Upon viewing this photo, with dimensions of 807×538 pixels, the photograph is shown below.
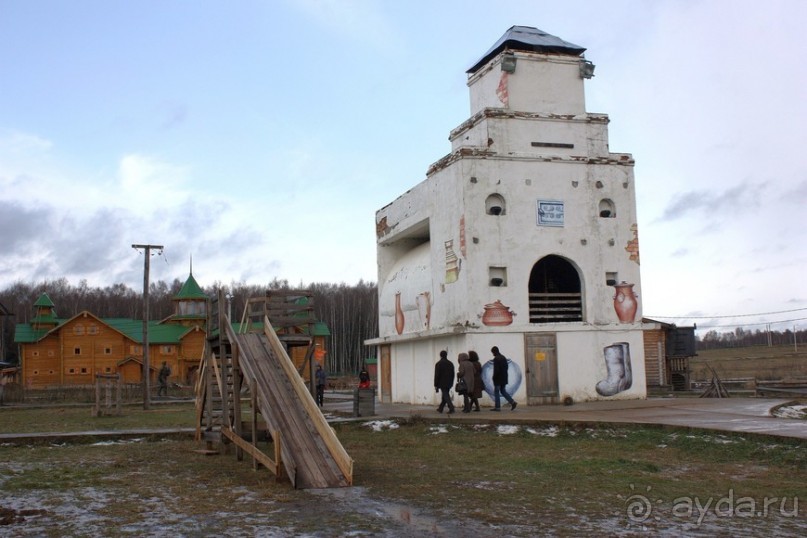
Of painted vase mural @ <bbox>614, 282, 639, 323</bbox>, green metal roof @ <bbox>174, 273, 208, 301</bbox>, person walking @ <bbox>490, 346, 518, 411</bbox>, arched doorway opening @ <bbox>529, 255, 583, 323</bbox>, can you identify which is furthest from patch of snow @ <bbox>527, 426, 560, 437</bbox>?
green metal roof @ <bbox>174, 273, 208, 301</bbox>

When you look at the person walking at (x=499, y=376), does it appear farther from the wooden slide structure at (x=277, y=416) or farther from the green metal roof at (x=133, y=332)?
the green metal roof at (x=133, y=332)

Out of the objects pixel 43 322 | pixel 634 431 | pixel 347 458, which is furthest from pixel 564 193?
pixel 43 322

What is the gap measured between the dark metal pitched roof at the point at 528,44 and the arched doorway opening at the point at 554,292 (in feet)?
21.5

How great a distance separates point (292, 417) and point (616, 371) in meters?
14.5

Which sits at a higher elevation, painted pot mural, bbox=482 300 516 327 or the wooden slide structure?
painted pot mural, bbox=482 300 516 327

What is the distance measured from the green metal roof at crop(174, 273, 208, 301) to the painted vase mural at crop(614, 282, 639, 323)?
4946cm

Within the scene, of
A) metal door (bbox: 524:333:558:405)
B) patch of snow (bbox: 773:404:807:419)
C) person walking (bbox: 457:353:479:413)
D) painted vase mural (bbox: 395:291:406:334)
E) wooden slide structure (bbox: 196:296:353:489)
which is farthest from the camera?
painted vase mural (bbox: 395:291:406:334)

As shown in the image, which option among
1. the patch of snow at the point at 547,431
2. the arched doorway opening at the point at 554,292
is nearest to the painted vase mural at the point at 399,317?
the arched doorway opening at the point at 554,292

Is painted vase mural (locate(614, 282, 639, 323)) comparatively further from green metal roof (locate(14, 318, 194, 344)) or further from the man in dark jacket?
green metal roof (locate(14, 318, 194, 344))

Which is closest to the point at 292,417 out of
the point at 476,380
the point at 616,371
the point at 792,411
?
the point at 476,380

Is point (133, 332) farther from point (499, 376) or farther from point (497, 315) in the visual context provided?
point (499, 376)

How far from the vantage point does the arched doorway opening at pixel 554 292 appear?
25.2m

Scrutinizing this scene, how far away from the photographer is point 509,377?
23.6m

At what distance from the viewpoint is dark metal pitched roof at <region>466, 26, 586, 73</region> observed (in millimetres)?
25938
